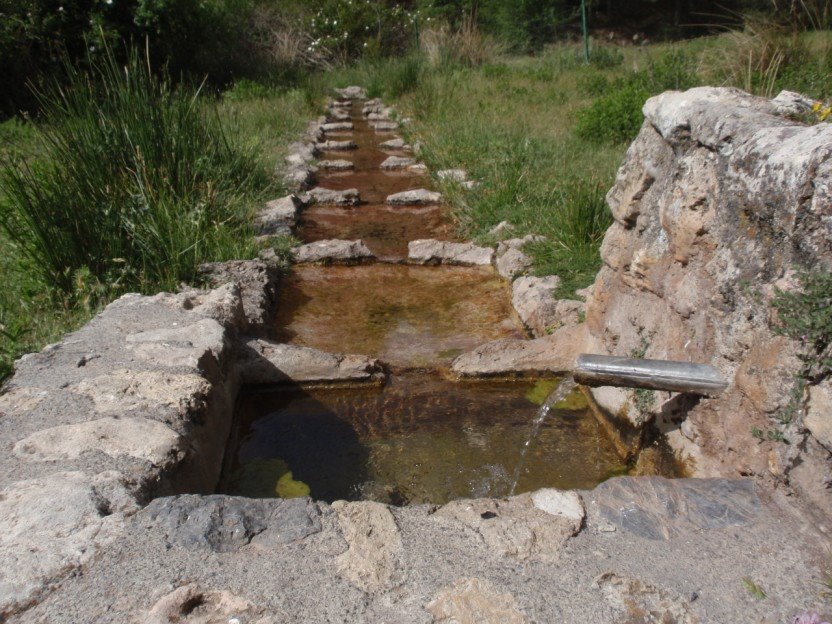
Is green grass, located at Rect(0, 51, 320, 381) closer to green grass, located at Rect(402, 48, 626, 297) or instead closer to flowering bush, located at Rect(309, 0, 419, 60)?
green grass, located at Rect(402, 48, 626, 297)

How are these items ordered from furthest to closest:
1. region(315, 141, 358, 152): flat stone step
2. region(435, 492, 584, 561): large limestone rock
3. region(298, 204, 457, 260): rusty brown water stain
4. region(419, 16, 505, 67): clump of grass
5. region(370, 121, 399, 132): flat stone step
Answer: region(419, 16, 505, 67): clump of grass → region(370, 121, 399, 132): flat stone step → region(315, 141, 358, 152): flat stone step → region(298, 204, 457, 260): rusty brown water stain → region(435, 492, 584, 561): large limestone rock

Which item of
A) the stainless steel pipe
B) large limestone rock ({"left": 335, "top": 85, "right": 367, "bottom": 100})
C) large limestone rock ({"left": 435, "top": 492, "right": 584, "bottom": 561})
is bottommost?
large limestone rock ({"left": 335, "top": 85, "right": 367, "bottom": 100})

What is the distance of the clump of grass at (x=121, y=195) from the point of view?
12.6 feet

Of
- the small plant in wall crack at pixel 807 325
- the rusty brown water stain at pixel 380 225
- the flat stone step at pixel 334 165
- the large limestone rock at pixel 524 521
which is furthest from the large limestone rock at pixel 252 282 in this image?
the flat stone step at pixel 334 165

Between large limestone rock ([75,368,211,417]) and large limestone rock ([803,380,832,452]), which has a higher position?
large limestone rock ([803,380,832,452])

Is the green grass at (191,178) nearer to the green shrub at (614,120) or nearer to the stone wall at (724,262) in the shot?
the green shrub at (614,120)

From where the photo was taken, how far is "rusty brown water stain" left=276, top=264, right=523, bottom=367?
152 inches

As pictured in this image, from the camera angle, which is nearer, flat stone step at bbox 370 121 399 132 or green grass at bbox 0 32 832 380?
green grass at bbox 0 32 832 380

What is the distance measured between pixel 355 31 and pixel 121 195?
12.6m

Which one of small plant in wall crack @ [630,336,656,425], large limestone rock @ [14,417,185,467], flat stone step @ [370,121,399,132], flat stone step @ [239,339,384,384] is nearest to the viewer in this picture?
large limestone rock @ [14,417,185,467]

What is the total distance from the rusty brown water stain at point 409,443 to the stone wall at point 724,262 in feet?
0.94

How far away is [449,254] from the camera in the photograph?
503 cm

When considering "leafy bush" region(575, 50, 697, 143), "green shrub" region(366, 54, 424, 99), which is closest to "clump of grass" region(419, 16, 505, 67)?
"green shrub" region(366, 54, 424, 99)

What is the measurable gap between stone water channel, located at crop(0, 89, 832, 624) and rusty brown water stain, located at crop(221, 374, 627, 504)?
10 mm
